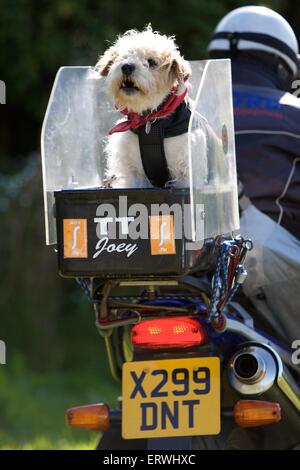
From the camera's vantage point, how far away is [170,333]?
4.07m

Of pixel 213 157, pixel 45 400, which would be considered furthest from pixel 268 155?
pixel 45 400

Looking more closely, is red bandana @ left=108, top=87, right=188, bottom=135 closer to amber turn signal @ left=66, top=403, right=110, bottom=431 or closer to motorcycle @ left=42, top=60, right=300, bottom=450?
motorcycle @ left=42, top=60, right=300, bottom=450

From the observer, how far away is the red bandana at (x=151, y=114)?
13.4 feet

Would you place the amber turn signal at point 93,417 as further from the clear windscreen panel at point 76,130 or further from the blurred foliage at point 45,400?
the blurred foliage at point 45,400

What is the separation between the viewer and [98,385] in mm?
8836

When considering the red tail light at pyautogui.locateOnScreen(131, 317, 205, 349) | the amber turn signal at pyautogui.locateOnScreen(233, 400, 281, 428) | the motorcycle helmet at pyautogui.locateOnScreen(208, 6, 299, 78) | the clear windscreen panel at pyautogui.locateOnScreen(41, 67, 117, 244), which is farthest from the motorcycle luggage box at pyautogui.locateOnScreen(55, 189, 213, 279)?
the motorcycle helmet at pyautogui.locateOnScreen(208, 6, 299, 78)

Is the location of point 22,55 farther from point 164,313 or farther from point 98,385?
point 164,313

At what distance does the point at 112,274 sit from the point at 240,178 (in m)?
1.27

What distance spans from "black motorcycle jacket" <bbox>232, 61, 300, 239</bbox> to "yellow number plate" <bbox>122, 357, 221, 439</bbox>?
0.96 m

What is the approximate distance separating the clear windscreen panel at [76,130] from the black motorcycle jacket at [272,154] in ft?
2.00

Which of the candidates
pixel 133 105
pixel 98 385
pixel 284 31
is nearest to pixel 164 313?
pixel 133 105

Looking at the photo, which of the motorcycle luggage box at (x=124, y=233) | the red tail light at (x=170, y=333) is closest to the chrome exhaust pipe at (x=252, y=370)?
the red tail light at (x=170, y=333)

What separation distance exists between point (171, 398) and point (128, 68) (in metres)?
1.26

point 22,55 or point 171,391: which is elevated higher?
point 22,55
